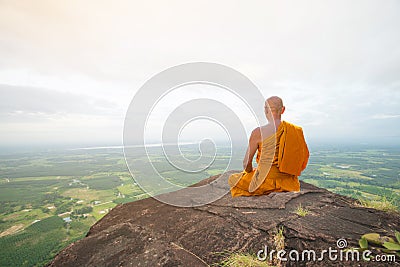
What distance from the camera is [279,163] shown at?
4434mm

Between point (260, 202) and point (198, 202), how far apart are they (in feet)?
4.89

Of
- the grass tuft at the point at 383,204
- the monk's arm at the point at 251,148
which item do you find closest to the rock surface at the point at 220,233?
the grass tuft at the point at 383,204

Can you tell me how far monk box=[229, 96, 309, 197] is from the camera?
4473mm

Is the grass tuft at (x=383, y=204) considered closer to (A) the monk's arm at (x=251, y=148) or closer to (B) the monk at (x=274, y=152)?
(B) the monk at (x=274, y=152)

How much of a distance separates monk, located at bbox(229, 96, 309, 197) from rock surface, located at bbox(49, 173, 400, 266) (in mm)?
754

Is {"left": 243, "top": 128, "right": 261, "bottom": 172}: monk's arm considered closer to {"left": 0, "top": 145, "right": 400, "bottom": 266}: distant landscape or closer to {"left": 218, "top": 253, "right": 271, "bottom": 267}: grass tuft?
{"left": 0, "top": 145, "right": 400, "bottom": 266}: distant landscape

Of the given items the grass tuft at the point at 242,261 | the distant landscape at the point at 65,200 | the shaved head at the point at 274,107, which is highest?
the shaved head at the point at 274,107

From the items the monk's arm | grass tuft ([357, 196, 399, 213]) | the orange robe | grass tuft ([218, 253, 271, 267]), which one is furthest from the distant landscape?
grass tuft ([218, 253, 271, 267])

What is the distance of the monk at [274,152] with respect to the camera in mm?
4473

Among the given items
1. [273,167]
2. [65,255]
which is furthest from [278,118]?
[65,255]

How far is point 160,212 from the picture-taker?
155 inches

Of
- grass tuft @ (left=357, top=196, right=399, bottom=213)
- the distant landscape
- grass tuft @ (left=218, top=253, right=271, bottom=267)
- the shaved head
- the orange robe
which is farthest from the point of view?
the distant landscape

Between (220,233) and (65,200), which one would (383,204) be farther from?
(65,200)

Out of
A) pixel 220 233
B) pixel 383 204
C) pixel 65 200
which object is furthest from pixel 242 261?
pixel 65 200
